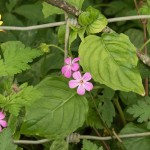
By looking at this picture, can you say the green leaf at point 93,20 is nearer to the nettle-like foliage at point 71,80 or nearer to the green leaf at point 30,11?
the nettle-like foliage at point 71,80

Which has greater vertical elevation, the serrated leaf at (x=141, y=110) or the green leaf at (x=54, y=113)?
the green leaf at (x=54, y=113)

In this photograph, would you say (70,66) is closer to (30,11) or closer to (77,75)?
(77,75)

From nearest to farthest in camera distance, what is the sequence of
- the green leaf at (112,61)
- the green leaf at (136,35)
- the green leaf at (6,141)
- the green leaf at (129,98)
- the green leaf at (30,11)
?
the green leaf at (6,141), the green leaf at (112,61), the green leaf at (129,98), the green leaf at (136,35), the green leaf at (30,11)

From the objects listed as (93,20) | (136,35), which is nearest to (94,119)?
(93,20)

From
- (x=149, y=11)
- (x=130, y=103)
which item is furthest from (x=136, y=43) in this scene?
(x=149, y=11)

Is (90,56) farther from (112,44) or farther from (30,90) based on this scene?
(30,90)

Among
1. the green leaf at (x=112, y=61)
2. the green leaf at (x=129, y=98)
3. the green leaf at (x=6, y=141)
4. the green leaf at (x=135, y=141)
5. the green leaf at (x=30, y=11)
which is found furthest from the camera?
the green leaf at (x=30, y=11)

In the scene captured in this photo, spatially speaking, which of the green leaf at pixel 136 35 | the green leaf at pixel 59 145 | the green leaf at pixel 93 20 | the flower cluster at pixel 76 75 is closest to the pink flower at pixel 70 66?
the flower cluster at pixel 76 75
